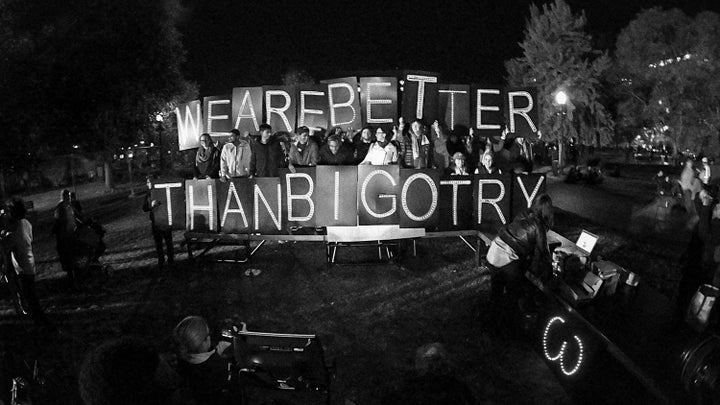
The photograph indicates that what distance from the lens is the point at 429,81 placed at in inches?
384

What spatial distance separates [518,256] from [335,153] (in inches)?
196

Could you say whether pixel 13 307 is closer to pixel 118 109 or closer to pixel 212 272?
pixel 212 272

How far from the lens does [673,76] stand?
27891 millimetres

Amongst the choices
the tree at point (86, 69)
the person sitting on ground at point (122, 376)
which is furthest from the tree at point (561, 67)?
the person sitting on ground at point (122, 376)

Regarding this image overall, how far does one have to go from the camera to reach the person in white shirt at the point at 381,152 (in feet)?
32.5

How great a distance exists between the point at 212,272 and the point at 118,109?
16992mm

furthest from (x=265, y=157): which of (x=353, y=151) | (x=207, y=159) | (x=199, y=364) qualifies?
(x=199, y=364)

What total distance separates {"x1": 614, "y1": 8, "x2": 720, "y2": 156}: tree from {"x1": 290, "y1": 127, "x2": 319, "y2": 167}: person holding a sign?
24425 millimetres

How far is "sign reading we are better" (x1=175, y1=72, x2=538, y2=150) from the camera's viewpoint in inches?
379

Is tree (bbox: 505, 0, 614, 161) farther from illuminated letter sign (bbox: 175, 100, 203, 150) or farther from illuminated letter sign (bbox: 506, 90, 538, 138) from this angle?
illuminated letter sign (bbox: 175, 100, 203, 150)

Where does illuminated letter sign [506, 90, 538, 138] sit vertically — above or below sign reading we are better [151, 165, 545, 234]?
above

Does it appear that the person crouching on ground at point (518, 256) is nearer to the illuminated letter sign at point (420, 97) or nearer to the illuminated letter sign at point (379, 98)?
the illuminated letter sign at point (420, 97)

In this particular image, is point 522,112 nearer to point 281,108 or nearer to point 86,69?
point 281,108

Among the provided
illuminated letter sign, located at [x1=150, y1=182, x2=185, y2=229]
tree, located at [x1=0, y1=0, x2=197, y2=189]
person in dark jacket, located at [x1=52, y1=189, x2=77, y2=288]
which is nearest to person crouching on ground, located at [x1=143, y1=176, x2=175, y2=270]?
illuminated letter sign, located at [x1=150, y1=182, x2=185, y2=229]
